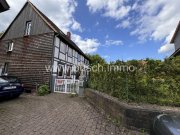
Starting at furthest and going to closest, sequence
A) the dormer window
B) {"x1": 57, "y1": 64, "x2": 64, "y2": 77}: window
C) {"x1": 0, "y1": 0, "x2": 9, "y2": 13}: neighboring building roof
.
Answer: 1. the dormer window
2. {"x1": 57, "y1": 64, "x2": 64, "y2": 77}: window
3. {"x1": 0, "y1": 0, "x2": 9, "y2": 13}: neighboring building roof

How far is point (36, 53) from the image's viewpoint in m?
14.1

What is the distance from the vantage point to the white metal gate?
11359 mm

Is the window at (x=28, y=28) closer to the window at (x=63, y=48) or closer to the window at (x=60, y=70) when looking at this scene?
the window at (x=63, y=48)

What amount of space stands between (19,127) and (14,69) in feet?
39.3

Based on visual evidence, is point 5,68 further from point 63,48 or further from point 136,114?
point 136,114

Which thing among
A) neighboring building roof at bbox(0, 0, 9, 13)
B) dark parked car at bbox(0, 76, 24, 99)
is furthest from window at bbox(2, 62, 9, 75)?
neighboring building roof at bbox(0, 0, 9, 13)

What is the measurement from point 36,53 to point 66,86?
500cm

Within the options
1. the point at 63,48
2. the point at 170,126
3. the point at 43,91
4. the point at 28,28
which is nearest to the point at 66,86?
the point at 43,91

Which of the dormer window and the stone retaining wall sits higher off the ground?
the dormer window

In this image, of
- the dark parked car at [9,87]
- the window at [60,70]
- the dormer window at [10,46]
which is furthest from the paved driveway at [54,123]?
the dormer window at [10,46]

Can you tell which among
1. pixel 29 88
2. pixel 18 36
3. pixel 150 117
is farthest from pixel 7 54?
pixel 150 117

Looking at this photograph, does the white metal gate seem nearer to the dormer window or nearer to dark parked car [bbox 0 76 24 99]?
dark parked car [bbox 0 76 24 99]

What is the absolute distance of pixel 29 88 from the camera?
44.3 ft

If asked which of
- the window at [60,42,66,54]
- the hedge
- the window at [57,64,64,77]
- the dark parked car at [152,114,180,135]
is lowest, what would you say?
the dark parked car at [152,114,180,135]
